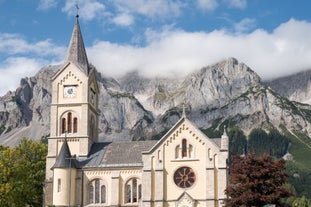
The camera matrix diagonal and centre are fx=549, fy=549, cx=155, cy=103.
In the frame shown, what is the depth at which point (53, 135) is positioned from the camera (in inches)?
3246

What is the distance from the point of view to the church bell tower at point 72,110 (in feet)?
267

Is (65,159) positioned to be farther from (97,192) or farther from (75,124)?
(75,124)

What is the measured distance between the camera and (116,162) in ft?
255

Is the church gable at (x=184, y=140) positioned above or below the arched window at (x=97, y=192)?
above

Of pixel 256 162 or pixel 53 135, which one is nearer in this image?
pixel 256 162

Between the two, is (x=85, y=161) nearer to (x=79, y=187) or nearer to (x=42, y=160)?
(x=79, y=187)

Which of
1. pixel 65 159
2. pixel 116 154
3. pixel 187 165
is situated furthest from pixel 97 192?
pixel 187 165

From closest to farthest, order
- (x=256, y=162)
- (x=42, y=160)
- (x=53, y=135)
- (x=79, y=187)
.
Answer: (x=256, y=162)
(x=79, y=187)
(x=53, y=135)
(x=42, y=160)

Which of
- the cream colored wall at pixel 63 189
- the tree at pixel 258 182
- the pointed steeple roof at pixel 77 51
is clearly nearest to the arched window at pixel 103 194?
the cream colored wall at pixel 63 189

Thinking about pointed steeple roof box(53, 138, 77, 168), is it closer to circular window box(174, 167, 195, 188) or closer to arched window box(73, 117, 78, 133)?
arched window box(73, 117, 78, 133)

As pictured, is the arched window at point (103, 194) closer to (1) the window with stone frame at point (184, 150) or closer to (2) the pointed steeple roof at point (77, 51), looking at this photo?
(1) the window with stone frame at point (184, 150)

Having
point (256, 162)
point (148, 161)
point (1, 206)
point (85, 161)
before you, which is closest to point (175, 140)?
point (148, 161)

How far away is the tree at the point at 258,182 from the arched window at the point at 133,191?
2095cm

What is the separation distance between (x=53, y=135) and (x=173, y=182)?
20.7m
